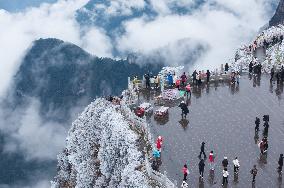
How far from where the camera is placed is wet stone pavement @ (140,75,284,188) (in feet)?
173

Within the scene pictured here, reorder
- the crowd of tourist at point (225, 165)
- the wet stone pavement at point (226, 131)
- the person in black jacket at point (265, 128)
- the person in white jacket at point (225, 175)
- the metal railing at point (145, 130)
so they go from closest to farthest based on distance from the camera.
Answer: the person in white jacket at point (225, 175)
the crowd of tourist at point (225, 165)
the metal railing at point (145, 130)
the wet stone pavement at point (226, 131)
the person in black jacket at point (265, 128)

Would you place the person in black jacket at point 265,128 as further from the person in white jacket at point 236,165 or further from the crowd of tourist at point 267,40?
the crowd of tourist at point 267,40

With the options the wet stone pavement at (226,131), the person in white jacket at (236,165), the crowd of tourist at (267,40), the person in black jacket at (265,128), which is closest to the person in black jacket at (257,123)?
the wet stone pavement at (226,131)

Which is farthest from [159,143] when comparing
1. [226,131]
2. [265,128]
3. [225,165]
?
[265,128]

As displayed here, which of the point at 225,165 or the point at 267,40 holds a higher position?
the point at 267,40

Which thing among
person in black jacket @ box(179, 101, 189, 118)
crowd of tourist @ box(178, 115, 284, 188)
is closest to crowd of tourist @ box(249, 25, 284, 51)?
person in black jacket @ box(179, 101, 189, 118)

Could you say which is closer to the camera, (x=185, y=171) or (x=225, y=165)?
(x=185, y=171)

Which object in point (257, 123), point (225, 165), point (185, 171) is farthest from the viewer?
point (257, 123)

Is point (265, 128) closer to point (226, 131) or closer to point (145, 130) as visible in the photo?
point (226, 131)

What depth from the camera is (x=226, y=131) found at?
6138cm

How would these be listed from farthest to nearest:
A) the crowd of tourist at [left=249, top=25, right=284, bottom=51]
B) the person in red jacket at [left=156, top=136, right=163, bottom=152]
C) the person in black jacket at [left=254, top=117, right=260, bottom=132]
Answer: the crowd of tourist at [left=249, top=25, right=284, bottom=51] → the person in black jacket at [left=254, top=117, right=260, bottom=132] → the person in red jacket at [left=156, top=136, right=163, bottom=152]

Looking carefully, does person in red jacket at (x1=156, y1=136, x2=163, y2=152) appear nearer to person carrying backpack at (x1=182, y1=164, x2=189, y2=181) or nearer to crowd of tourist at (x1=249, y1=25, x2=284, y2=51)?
person carrying backpack at (x1=182, y1=164, x2=189, y2=181)

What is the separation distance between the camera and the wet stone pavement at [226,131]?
52656 mm

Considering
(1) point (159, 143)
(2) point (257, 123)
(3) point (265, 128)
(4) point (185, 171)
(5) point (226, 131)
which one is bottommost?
(4) point (185, 171)
